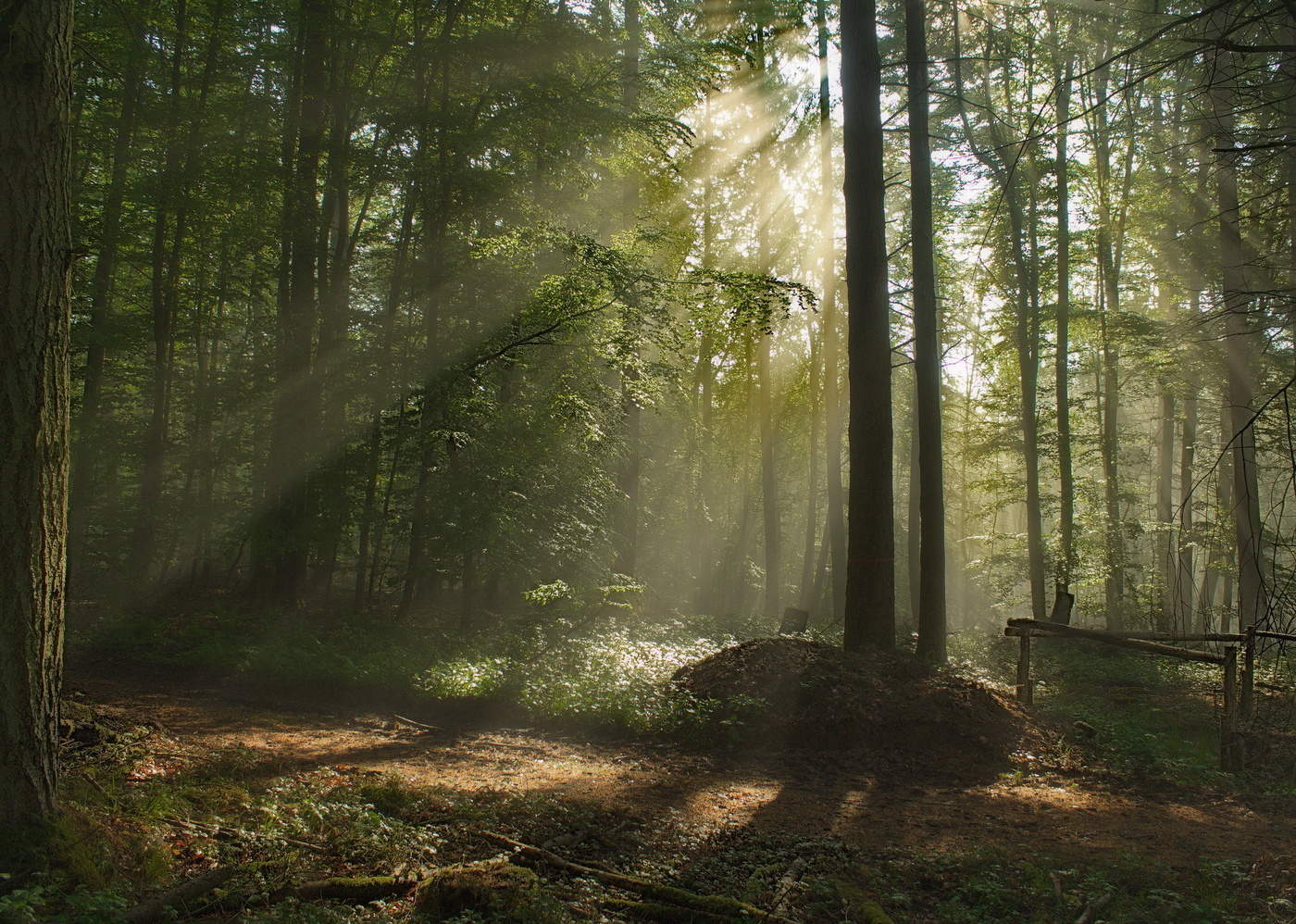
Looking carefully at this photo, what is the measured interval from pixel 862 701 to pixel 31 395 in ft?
26.1

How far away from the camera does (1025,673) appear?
10.4m

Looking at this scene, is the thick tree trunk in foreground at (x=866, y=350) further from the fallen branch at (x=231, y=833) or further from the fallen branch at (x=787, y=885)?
the fallen branch at (x=231, y=833)

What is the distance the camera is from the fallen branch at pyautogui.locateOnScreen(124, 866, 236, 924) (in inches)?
137

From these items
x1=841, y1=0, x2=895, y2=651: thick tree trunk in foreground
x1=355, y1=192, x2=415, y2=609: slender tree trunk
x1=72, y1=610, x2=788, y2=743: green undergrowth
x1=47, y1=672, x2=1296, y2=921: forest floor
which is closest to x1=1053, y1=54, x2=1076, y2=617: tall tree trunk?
x1=72, y1=610, x2=788, y2=743: green undergrowth

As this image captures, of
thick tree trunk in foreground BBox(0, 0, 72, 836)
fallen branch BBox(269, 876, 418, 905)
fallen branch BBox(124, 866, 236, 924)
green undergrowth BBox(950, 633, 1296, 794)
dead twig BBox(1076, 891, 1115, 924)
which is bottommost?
green undergrowth BBox(950, 633, 1296, 794)

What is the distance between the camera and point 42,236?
13.4 ft

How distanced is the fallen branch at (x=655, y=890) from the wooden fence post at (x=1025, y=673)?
709cm

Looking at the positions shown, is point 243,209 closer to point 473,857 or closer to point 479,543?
point 479,543

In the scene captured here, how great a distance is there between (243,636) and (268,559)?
2.05 m

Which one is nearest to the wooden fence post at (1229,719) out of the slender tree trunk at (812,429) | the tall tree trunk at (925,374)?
the tall tree trunk at (925,374)

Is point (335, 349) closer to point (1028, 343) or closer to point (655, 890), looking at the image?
point (655, 890)

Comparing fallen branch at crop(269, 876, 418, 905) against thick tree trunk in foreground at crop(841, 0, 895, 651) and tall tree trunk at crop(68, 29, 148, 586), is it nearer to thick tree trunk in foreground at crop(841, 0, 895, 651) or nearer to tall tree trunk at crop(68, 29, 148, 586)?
thick tree trunk in foreground at crop(841, 0, 895, 651)

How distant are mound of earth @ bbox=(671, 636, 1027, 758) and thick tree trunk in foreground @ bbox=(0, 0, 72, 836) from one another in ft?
22.0

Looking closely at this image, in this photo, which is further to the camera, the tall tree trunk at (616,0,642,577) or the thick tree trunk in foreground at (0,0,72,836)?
the tall tree trunk at (616,0,642,577)
